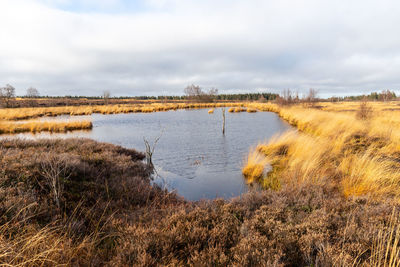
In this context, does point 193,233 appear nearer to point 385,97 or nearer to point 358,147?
point 358,147

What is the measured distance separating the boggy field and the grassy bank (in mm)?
18

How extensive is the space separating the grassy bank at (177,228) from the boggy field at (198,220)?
0.06 ft

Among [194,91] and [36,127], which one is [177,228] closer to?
[36,127]

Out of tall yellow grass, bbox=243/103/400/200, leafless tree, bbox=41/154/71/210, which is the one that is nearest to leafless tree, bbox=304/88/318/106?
tall yellow grass, bbox=243/103/400/200

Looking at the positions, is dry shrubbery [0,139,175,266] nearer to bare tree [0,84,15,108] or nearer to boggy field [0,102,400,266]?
boggy field [0,102,400,266]

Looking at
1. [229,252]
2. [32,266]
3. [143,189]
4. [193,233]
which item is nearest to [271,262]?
[229,252]

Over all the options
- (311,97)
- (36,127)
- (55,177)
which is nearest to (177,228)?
(55,177)

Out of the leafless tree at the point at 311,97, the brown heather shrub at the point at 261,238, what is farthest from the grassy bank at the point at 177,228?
the leafless tree at the point at 311,97

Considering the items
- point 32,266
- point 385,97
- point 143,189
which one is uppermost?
point 385,97

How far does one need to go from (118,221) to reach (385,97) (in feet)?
321

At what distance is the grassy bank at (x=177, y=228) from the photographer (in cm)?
267

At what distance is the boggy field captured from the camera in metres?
2.70

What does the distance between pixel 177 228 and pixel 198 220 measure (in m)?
0.46

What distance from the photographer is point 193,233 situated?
3.25m
